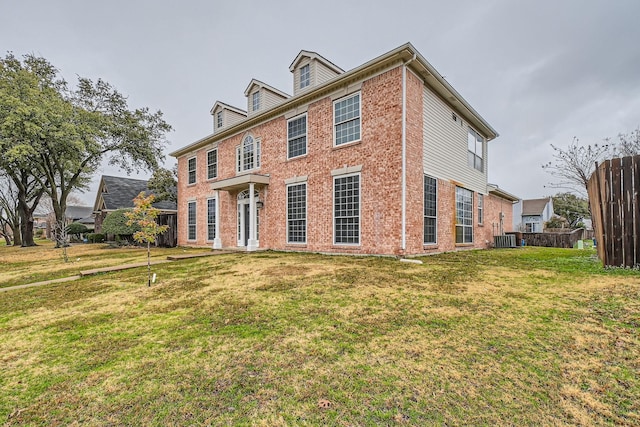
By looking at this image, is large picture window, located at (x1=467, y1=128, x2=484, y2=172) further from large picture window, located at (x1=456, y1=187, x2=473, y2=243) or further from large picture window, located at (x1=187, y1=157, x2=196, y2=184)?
large picture window, located at (x1=187, y1=157, x2=196, y2=184)

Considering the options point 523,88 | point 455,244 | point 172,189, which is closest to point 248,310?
point 455,244

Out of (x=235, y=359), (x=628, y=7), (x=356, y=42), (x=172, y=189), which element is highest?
(x=356, y=42)

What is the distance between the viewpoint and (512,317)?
350 centimetres

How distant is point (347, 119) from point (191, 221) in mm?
12981

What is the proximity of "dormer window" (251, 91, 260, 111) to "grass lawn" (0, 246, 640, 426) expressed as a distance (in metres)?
12.1

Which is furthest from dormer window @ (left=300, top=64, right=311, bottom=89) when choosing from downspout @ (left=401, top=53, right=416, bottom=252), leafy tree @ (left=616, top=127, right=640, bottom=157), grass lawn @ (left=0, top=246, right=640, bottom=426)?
leafy tree @ (left=616, top=127, right=640, bottom=157)

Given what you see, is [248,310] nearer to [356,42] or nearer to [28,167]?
[356,42]

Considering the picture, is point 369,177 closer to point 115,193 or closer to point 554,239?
point 554,239

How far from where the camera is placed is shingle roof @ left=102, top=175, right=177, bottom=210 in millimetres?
28406

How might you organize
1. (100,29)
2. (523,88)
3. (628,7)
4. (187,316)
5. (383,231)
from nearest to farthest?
(187,316), (383,231), (628,7), (100,29), (523,88)

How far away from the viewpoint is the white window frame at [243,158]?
1416cm

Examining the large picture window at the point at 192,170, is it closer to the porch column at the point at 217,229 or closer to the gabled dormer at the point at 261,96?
the porch column at the point at 217,229

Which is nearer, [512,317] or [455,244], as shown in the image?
[512,317]

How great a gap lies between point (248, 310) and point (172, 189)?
24736mm
